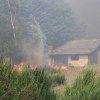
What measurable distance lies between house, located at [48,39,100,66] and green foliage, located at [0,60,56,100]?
45.1m

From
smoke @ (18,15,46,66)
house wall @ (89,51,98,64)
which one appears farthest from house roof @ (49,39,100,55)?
smoke @ (18,15,46,66)

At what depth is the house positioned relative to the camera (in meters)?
52.4

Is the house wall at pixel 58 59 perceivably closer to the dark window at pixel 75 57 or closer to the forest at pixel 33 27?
the dark window at pixel 75 57

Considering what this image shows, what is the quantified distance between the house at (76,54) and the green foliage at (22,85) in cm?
4513

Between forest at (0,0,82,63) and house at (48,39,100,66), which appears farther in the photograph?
house at (48,39,100,66)

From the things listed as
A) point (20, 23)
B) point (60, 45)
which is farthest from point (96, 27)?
point (20, 23)

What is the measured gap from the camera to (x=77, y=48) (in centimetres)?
5594

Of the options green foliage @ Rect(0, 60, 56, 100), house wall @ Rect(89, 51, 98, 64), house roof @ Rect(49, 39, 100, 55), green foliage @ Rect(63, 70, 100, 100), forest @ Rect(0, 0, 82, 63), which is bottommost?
green foliage @ Rect(63, 70, 100, 100)

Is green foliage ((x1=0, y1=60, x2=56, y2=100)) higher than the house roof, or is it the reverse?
the house roof

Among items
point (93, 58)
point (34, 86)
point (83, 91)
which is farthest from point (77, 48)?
point (34, 86)

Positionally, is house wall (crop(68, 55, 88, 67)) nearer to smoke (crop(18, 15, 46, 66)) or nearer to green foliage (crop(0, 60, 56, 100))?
smoke (crop(18, 15, 46, 66))

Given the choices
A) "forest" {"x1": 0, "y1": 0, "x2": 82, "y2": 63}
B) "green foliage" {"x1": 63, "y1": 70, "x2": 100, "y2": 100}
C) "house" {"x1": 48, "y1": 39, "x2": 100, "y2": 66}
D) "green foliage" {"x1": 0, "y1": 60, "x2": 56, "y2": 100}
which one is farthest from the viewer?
"house" {"x1": 48, "y1": 39, "x2": 100, "y2": 66}

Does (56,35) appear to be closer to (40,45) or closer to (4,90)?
(40,45)

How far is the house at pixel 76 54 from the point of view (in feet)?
172
